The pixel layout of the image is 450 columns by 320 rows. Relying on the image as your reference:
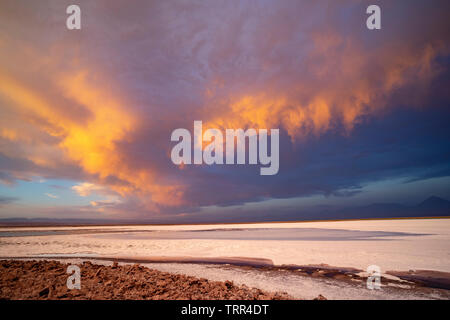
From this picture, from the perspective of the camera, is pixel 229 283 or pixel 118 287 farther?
pixel 229 283

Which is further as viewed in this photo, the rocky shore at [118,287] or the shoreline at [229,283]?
the shoreline at [229,283]

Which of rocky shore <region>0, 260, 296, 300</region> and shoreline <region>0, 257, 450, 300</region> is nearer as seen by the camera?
rocky shore <region>0, 260, 296, 300</region>

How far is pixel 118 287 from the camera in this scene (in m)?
6.12

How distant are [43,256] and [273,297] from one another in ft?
44.2

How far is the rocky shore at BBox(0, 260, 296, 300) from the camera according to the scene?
5562mm

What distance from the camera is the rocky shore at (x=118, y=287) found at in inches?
219
